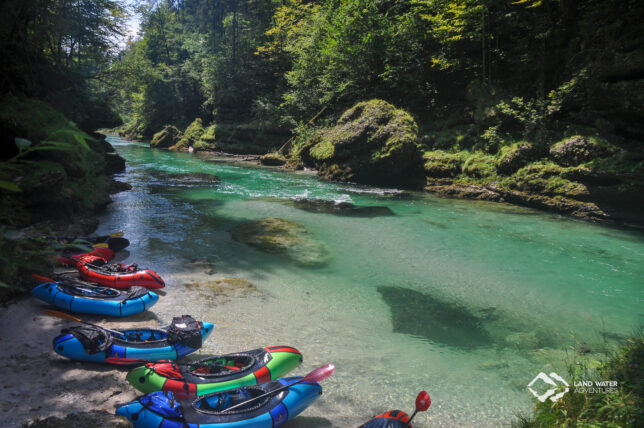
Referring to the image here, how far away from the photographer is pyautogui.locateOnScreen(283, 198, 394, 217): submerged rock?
13117 mm

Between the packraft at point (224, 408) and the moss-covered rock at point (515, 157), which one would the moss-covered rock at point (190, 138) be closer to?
the moss-covered rock at point (515, 157)

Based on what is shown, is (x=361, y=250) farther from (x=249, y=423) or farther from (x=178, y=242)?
(x=249, y=423)

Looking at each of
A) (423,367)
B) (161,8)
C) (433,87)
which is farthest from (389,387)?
(161,8)

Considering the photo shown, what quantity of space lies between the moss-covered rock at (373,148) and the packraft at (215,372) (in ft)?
47.9

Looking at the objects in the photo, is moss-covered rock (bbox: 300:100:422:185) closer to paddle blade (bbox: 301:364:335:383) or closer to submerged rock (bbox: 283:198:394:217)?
submerged rock (bbox: 283:198:394:217)

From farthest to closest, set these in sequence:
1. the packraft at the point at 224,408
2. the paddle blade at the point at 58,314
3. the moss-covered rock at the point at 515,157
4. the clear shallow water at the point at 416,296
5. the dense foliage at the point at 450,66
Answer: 1. the moss-covered rock at the point at 515,157
2. the dense foliage at the point at 450,66
3. the paddle blade at the point at 58,314
4. the clear shallow water at the point at 416,296
5. the packraft at the point at 224,408

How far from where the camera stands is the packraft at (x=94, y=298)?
17.9ft

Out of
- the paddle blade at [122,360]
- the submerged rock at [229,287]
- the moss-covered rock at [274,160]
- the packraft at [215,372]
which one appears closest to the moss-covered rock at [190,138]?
the moss-covered rock at [274,160]

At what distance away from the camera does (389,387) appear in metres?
4.48

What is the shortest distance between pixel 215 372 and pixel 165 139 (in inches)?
1569

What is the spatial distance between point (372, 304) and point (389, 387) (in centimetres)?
229

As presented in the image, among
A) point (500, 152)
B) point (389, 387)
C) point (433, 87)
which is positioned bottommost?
point (389, 387)

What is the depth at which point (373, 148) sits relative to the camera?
18422 millimetres

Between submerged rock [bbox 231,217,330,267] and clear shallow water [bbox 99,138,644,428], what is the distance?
333 millimetres
